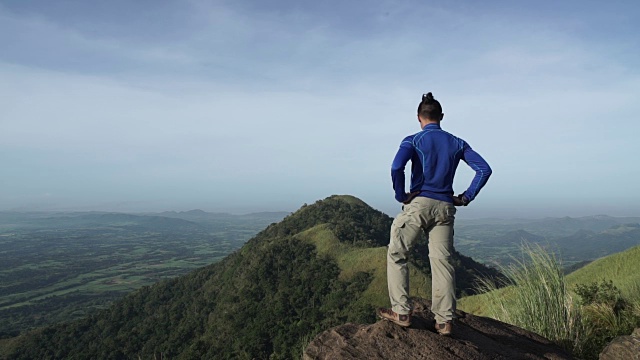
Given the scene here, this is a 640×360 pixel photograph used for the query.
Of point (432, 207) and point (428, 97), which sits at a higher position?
point (428, 97)

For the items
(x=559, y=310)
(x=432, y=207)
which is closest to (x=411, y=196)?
(x=432, y=207)

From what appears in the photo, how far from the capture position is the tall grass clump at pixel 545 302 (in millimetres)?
7090

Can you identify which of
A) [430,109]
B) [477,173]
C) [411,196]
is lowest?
[411,196]

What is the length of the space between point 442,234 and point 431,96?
1.86 m

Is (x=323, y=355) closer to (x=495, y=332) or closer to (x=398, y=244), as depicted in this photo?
(x=398, y=244)

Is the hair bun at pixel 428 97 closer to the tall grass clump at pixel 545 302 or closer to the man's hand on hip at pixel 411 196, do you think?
the man's hand on hip at pixel 411 196

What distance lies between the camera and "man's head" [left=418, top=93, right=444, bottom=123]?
5777 mm

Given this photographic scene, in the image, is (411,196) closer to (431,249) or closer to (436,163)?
(436,163)

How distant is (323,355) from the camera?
4996 mm

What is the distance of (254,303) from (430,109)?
66.9 metres

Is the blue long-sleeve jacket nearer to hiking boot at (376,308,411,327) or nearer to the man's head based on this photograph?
the man's head

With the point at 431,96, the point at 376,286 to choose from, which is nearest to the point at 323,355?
the point at 431,96

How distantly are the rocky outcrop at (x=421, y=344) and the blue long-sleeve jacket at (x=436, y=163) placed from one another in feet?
5.62

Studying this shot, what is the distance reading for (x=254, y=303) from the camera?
224 ft
